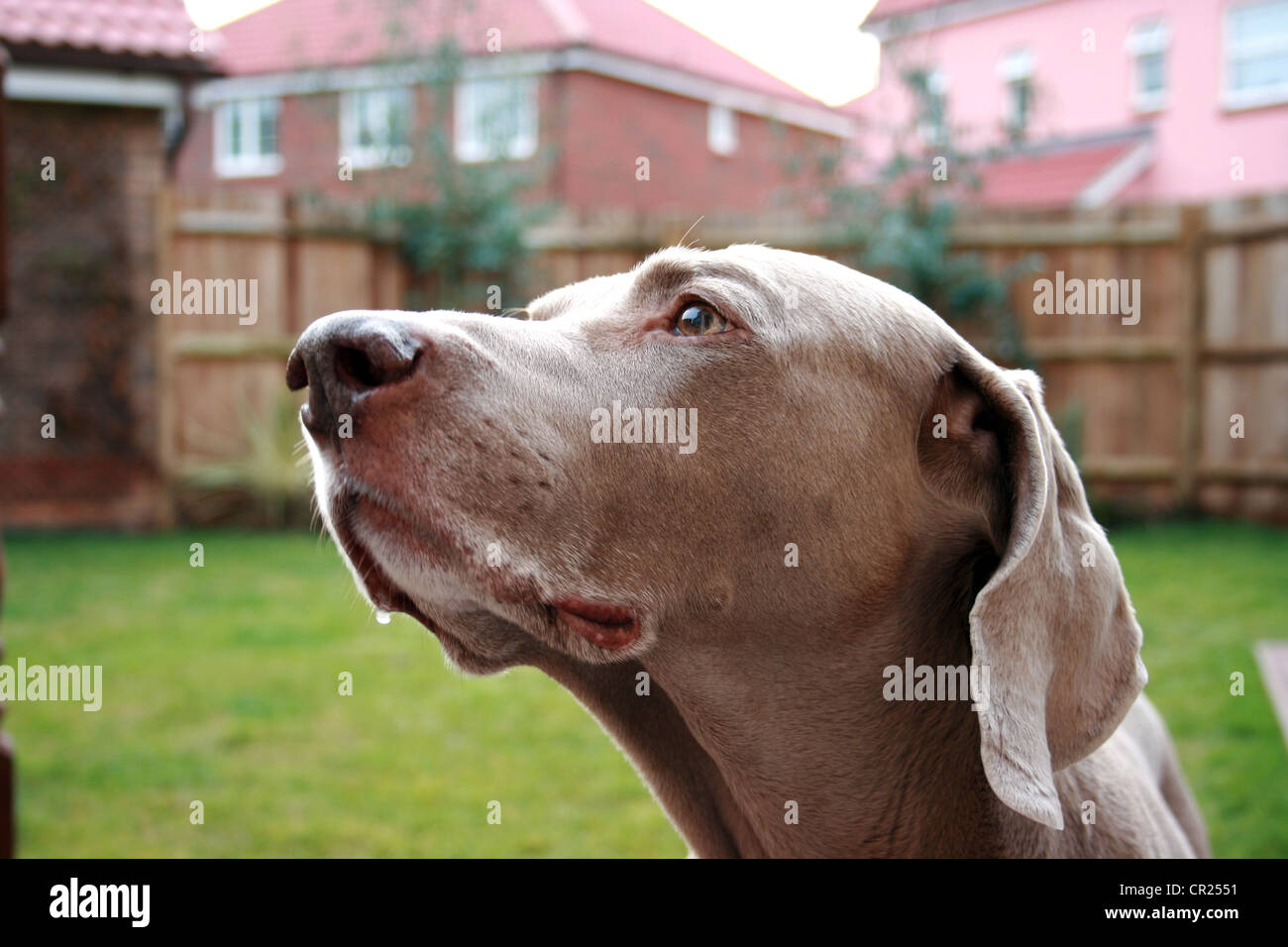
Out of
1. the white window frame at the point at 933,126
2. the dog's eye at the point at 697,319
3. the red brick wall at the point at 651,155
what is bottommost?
the dog's eye at the point at 697,319

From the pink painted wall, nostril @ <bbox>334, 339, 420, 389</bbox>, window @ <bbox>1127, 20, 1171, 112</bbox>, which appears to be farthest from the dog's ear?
window @ <bbox>1127, 20, 1171, 112</bbox>

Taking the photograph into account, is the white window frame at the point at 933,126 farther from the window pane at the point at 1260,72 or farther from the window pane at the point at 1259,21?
the window pane at the point at 1259,21

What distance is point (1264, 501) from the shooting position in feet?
30.1

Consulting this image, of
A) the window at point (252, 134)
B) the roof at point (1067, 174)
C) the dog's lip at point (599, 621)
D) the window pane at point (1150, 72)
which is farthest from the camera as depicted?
the window at point (252, 134)

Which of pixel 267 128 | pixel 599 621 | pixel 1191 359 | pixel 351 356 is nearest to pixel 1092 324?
pixel 1191 359

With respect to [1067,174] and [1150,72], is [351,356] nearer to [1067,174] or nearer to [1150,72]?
[1067,174]

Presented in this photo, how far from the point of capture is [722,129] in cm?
2125

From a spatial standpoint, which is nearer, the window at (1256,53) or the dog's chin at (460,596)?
the dog's chin at (460,596)

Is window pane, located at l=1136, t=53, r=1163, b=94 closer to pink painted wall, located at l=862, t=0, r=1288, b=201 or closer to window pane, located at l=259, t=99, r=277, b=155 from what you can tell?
pink painted wall, located at l=862, t=0, r=1288, b=201

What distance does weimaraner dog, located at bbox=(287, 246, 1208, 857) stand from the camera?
1573mm

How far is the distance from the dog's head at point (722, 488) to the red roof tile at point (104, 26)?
9683 mm

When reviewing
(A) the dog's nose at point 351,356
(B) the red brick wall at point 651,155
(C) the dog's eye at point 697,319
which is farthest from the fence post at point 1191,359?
(A) the dog's nose at point 351,356

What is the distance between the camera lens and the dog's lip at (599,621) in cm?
162

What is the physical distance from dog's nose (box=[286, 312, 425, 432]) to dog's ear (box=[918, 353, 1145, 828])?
2.89 feet
